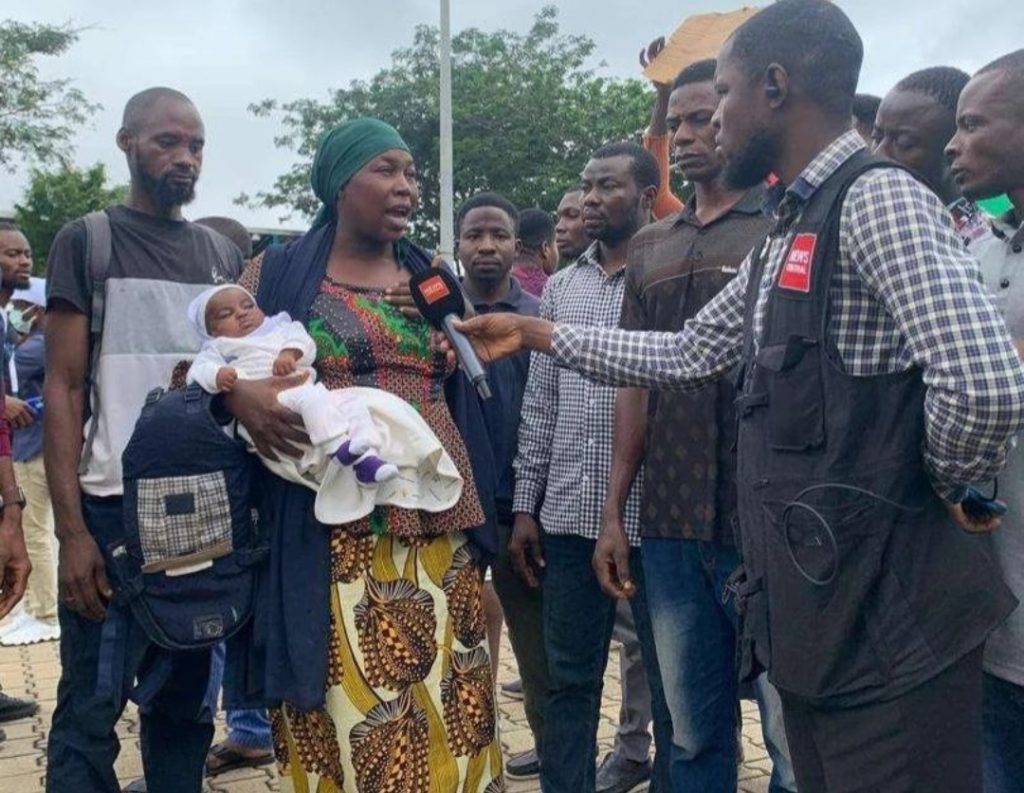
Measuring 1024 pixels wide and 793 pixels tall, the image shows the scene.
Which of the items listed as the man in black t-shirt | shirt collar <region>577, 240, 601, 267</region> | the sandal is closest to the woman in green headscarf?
the man in black t-shirt

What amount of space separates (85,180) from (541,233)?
2470 cm

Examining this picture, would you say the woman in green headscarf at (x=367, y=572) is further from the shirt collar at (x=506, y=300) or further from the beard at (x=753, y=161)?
the shirt collar at (x=506, y=300)

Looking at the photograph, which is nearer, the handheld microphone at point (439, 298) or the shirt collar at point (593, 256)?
the handheld microphone at point (439, 298)

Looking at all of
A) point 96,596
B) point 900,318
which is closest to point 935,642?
point 900,318

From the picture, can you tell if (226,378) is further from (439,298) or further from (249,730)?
(249,730)

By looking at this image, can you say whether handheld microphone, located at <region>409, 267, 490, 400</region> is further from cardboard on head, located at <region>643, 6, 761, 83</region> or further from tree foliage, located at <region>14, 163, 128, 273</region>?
tree foliage, located at <region>14, 163, 128, 273</region>

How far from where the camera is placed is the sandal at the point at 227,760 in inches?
180

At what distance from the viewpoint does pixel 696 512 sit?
10.4 feet

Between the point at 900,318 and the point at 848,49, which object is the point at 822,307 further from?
the point at 848,49

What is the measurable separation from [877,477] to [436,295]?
142 centimetres

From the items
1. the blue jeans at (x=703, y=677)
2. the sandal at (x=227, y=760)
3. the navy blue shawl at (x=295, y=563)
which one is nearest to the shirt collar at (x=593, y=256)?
the navy blue shawl at (x=295, y=563)

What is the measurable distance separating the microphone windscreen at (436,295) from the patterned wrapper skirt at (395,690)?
61 centimetres

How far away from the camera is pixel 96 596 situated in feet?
10.5

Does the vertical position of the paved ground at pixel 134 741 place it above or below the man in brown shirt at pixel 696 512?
below
